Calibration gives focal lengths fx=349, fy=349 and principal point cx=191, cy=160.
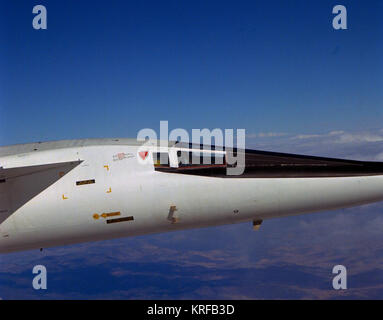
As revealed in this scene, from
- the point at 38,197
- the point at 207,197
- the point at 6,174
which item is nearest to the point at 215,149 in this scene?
the point at 207,197

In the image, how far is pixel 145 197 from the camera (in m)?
11.4

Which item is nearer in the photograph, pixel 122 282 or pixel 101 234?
pixel 101 234

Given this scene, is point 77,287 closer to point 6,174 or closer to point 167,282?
point 167,282

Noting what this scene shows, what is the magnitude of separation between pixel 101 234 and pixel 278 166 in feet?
21.2

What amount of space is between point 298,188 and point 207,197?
9.84ft

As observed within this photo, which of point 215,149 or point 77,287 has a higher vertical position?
point 215,149

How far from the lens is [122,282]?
507 ft

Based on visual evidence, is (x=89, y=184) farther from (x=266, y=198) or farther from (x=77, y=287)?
(x=77, y=287)

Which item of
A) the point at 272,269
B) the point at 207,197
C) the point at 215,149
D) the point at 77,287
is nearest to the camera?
the point at 207,197

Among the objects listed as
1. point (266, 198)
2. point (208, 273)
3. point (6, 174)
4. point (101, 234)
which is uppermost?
point (6, 174)

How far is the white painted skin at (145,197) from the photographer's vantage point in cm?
1138

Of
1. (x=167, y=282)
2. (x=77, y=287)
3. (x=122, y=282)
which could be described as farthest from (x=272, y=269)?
(x=77, y=287)

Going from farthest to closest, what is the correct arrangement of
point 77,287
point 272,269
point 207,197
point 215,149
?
point 272,269
point 77,287
point 215,149
point 207,197

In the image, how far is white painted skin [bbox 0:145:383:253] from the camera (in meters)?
11.4
